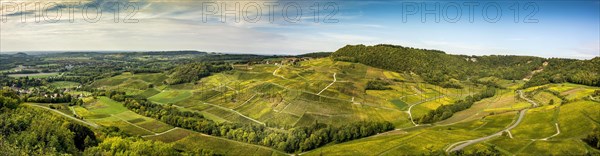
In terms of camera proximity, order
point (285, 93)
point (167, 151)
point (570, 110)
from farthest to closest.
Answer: point (285, 93) < point (570, 110) < point (167, 151)

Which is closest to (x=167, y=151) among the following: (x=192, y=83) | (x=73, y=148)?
(x=73, y=148)

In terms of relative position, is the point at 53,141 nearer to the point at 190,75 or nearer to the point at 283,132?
the point at 283,132

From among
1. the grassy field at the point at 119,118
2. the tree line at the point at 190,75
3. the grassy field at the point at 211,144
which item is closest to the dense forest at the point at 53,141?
the grassy field at the point at 211,144

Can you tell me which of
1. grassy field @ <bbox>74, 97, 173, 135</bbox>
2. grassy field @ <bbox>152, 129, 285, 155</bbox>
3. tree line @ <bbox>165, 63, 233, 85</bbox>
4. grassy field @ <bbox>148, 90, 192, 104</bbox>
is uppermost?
tree line @ <bbox>165, 63, 233, 85</bbox>

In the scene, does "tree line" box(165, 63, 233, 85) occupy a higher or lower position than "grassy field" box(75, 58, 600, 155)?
higher

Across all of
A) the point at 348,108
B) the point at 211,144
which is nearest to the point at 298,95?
the point at 348,108

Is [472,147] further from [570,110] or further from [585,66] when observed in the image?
[585,66]

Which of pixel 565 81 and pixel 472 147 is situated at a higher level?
pixel 565 81

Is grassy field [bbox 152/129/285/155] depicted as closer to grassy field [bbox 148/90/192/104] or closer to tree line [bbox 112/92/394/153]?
tree line [bbox 112/92/394/153]

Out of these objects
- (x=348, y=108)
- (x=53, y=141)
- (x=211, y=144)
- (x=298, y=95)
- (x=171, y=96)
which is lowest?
(x=211, y=144)

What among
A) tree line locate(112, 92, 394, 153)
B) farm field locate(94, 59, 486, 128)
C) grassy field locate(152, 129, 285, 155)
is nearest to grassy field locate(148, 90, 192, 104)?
farm field locate(94, 59, 486, 128)

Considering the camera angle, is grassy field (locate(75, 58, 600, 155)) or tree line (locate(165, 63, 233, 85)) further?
tree line (locate(165, 63, 233, 85))
